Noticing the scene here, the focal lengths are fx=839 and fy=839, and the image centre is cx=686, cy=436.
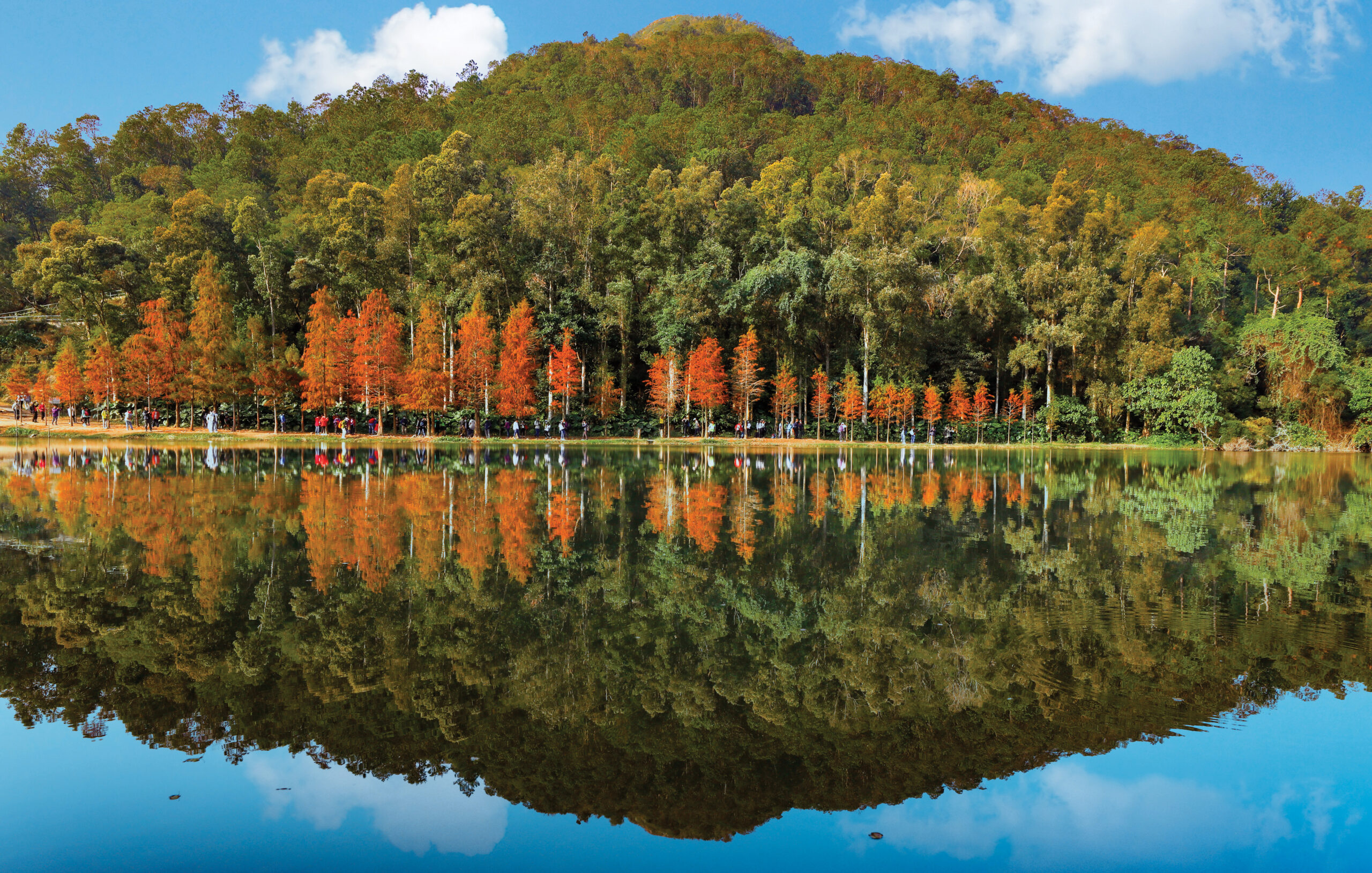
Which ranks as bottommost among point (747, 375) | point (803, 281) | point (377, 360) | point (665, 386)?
point (665, 386)

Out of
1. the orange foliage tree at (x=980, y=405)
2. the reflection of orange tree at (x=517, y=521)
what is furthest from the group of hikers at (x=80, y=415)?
the orange foliage tree at (x=980, y=405)

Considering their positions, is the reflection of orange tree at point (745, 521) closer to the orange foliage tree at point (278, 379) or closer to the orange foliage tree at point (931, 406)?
the orange foliage tree at point (931, 406)

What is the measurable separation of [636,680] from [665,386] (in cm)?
4284

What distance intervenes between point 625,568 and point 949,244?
168 ft

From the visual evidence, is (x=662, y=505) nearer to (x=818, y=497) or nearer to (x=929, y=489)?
(x=818, y=497)

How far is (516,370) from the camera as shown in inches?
→ 1833

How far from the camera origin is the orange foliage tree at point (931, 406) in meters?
50.7

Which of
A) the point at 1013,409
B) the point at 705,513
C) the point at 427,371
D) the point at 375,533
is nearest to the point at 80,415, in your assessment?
the point at 427,371

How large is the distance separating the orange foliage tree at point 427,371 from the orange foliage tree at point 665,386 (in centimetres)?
1191

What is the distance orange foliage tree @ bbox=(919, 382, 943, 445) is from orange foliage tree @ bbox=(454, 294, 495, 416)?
85.0 ft

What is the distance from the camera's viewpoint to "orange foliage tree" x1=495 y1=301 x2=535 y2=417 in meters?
46.7

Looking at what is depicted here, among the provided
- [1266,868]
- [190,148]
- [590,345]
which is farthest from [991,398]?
[190,148]

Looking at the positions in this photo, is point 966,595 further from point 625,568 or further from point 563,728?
point 563,728

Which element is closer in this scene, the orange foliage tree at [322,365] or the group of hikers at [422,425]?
the orange foliage tree at [322,365]
